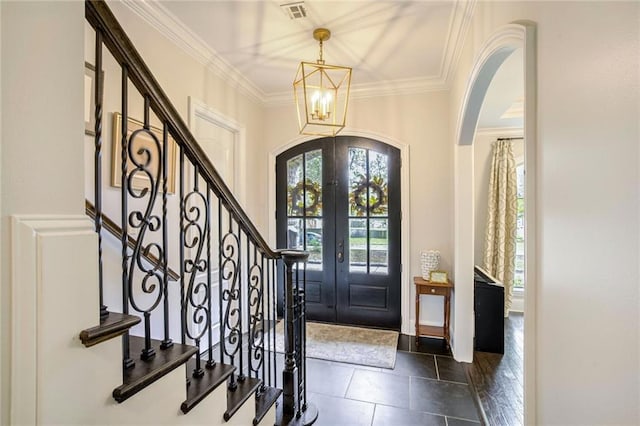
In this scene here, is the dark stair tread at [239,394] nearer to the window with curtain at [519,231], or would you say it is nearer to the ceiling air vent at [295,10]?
the ceiling air vent at [295,10]

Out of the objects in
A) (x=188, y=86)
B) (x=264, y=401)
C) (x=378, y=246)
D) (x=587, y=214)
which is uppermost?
(x=188, y=86)

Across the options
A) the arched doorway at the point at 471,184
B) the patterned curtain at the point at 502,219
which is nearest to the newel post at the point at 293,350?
the arched doorway at the point at 471,184

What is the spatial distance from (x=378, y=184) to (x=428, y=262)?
1.16 m

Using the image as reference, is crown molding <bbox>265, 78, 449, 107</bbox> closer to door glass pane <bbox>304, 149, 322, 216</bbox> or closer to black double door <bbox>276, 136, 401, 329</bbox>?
black double door <bbox>276, 136, 401, 329</bbox>

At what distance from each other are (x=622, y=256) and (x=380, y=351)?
2.88 metres

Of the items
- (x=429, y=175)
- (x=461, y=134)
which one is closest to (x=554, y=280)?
(x=461, y=134)

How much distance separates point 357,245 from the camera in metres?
4.07

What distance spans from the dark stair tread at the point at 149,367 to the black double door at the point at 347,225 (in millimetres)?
2956

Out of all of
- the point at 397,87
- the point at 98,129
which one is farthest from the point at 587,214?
the point at 397,87

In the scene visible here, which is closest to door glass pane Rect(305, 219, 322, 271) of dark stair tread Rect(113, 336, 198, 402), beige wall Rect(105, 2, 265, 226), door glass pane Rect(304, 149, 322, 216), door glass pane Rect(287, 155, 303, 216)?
door glass pane Rect(304, 149, 322, 216)

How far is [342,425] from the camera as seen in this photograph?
7.07 feet

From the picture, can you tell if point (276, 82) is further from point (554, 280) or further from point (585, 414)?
point (585, 414)

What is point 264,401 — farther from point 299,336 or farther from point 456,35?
point 456,35

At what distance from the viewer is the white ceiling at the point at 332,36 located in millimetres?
2416
